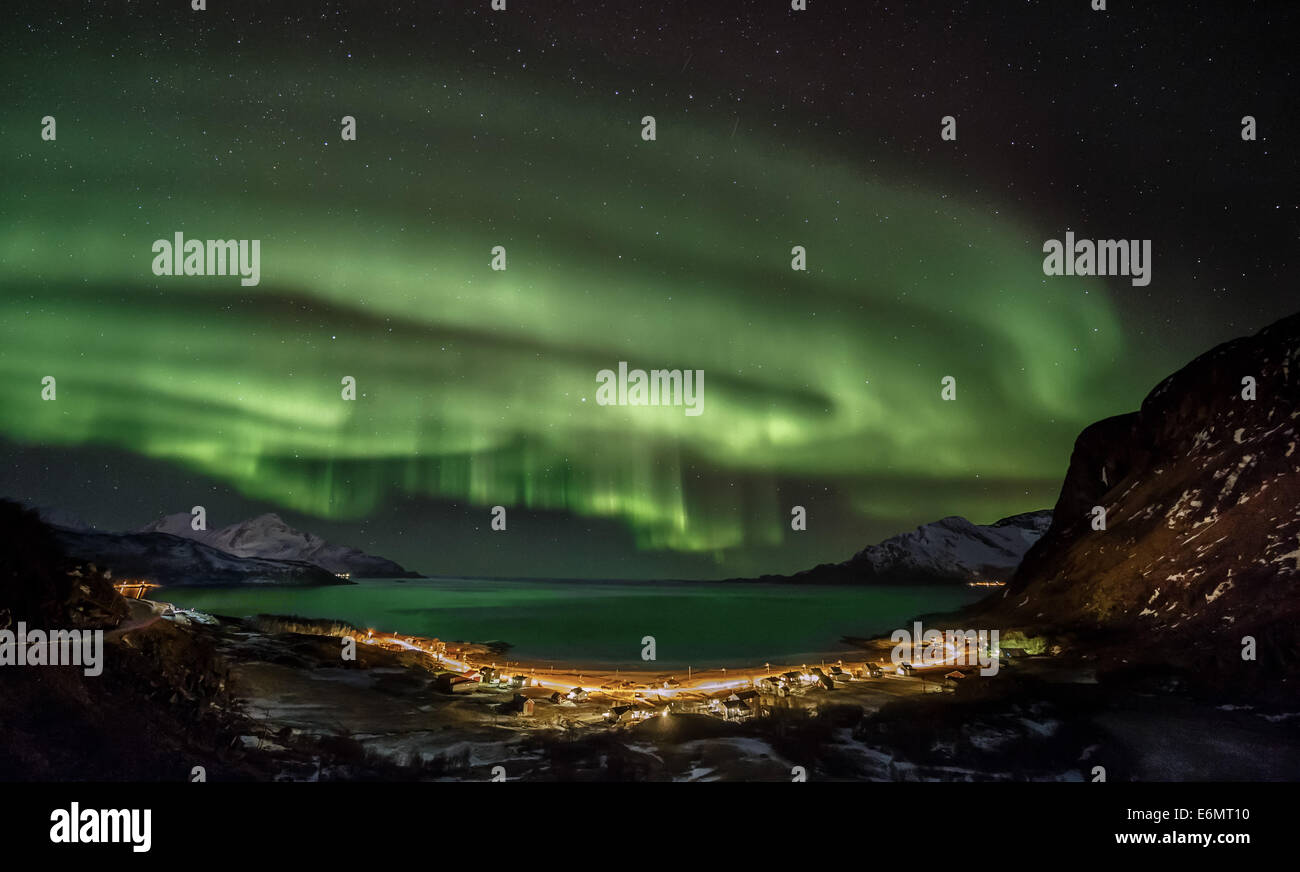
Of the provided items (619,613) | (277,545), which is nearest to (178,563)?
(277,545)

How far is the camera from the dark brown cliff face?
62.2 ft

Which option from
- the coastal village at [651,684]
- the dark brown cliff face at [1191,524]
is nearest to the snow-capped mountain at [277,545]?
the coastal village at [651,684]

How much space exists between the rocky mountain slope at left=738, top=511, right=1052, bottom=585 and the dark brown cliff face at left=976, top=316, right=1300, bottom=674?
31.1 inches

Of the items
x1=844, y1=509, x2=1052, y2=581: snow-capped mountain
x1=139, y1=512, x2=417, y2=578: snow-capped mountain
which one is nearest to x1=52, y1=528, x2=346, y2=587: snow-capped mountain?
x1=139, y1=512, x2=417, y2=578: snow-capped mountain

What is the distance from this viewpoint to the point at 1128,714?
60.0 ft

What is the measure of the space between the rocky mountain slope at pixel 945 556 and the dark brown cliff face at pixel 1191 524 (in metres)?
0.79

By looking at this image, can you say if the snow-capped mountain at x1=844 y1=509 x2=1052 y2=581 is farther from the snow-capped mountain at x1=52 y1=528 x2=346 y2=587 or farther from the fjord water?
the snow-capped mountain at x1=52 y1=528 x2=346 y2=587

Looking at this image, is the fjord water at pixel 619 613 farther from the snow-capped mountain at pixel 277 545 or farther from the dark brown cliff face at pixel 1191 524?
the dark brown cliff face at pixel 1191 524

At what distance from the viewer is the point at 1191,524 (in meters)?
20.9

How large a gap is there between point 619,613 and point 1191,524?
54.9 ft
